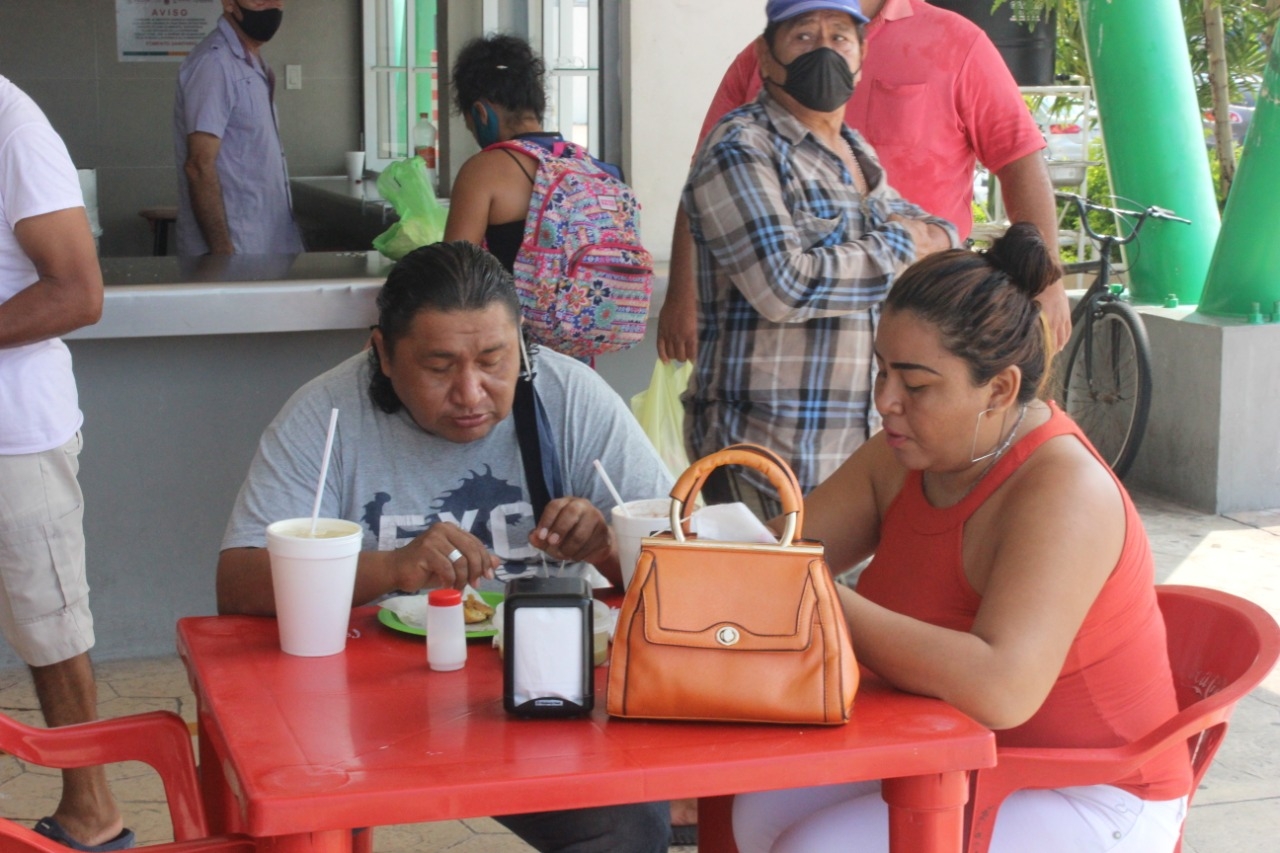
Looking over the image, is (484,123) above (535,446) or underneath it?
above

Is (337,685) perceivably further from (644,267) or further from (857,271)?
(644,267)

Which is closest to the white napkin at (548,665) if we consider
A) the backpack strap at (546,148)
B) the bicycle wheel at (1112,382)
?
the backpack strap at (546,148)

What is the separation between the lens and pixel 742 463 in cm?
162

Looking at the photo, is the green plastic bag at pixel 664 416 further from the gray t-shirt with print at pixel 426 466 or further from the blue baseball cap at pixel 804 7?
the gray t-shirt with print at pixel 426 466

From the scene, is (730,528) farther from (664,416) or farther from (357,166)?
(357,166)

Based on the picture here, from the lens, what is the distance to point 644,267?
350 centimetres

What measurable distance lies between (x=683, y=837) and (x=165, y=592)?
1796 millimetres

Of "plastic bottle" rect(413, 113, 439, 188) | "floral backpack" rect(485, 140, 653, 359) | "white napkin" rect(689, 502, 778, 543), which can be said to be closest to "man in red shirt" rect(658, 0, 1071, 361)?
"floral backpack" rect(485, 140, 653, 359)

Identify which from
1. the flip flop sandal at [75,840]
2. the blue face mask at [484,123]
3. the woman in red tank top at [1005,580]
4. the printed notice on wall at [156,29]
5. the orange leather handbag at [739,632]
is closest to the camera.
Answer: the orange leather handbag at [739,632]

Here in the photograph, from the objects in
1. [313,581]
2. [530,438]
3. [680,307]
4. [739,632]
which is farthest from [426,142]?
[739,632]

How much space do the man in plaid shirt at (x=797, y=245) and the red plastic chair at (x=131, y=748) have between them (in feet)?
3.79

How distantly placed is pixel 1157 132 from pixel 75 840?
5061mm

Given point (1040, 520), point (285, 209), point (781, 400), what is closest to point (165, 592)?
point (285, 209)

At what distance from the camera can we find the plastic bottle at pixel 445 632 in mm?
1781
